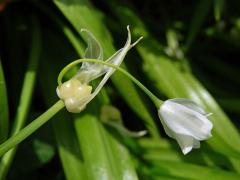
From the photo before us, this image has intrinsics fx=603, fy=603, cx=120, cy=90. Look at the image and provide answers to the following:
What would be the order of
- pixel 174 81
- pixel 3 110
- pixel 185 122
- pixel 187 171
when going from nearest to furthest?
pixel 185 122, pixel 3 110, pixel 187 171, pixel 174 81

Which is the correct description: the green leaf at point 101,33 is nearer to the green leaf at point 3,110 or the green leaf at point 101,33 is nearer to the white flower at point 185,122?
the green leaf at point 3,110

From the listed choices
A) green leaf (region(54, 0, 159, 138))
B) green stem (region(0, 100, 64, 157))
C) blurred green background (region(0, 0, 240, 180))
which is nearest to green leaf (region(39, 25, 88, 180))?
blurred green background (region(0, 0, 240, 180))

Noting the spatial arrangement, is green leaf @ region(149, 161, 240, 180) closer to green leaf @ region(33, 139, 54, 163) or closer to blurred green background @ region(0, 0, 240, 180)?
blurred green background @ region(0, 0, 240, 180)

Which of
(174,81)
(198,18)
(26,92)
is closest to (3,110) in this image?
(26,92)

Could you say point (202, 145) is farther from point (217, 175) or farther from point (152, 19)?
point (152, 19)

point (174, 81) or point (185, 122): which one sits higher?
point (185, 122)

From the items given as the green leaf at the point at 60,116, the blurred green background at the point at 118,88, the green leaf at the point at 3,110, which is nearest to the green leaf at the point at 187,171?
the blurred green background at the point at 118,88

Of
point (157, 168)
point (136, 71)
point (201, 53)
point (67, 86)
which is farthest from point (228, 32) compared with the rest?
point (67, 86)

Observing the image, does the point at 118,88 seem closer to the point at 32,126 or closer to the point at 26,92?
the point at 26,92
